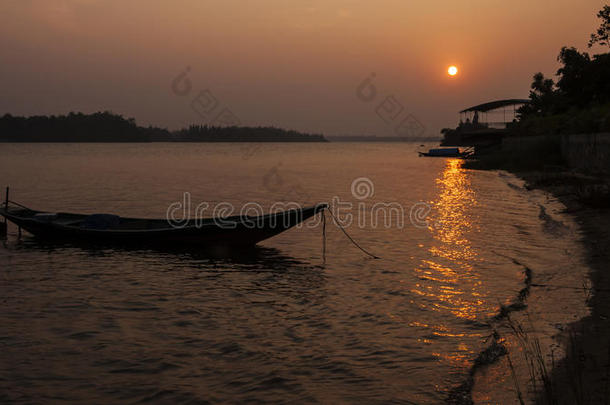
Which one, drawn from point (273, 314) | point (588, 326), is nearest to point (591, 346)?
point (588, 326)

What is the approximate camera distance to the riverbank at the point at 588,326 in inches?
233

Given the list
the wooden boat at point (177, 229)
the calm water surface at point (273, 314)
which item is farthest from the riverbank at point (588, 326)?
the wooden boat at point (177, 229)

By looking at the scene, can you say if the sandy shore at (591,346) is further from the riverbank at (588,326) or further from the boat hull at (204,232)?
the boat hull at (204,232)

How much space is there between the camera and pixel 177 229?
52.7 ft

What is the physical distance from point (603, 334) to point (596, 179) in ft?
80.4

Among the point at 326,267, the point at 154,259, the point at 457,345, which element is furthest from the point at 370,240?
the point at 457,345

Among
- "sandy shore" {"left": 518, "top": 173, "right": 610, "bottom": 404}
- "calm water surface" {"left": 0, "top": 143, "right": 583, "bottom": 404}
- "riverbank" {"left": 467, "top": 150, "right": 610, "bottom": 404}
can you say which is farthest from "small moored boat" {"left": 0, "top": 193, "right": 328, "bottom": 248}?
"riverbank" {"left": 467, "top": 150, "right": 610, "bottom": 404}

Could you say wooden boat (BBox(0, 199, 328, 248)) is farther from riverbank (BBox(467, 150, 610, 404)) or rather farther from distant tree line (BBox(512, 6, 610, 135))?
distant tree line (BBox(512, 6, 610, 135))

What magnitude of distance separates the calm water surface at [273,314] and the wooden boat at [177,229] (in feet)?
1.74

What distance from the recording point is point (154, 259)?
15.5 m

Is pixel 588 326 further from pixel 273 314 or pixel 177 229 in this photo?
pixel 177 229

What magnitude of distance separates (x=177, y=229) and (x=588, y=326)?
11.3 meters

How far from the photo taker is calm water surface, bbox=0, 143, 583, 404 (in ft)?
23.3

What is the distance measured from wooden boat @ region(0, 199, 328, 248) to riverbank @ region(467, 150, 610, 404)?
7.07m
